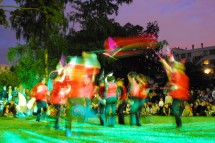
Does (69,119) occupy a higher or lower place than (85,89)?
lower

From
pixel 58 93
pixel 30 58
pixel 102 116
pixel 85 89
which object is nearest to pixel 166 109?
pixel 102 116

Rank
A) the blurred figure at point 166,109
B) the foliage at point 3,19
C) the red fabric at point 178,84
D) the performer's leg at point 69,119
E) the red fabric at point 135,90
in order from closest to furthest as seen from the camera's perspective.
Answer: the performer's leg at point 69,119
the red fabric at point 178,84
the red fabric at point 135,90
the foliage at point 3,19
the blurred figure at point 166,109

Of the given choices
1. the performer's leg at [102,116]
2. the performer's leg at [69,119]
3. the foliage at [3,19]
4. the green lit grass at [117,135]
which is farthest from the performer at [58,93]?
the foliage at [3,19]

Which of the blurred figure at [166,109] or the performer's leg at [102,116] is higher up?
the blurred figure at [166,109]

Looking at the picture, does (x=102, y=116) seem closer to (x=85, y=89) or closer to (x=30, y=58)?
(x=85, y=89)

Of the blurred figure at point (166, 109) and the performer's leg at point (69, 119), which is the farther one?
the blurred figure at point (166, 109)

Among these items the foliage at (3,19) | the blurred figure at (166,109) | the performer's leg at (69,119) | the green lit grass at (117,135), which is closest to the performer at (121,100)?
the green lit grass at (117,135)

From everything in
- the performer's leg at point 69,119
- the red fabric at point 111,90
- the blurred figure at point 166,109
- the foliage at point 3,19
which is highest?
the foliage at point 3,19

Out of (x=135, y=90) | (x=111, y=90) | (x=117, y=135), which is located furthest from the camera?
(x=135, y=90)

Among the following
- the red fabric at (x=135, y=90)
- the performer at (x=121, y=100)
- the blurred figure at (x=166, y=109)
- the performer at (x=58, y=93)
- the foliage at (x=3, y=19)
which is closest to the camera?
the performer at (x=58, y=93)

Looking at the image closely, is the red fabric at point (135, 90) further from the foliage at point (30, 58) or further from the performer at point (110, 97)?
the foliage at point (30, 58)

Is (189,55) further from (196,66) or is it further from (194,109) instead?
(194,109)

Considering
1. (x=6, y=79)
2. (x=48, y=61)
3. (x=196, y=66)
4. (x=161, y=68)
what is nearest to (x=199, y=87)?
(x=196, y=66)

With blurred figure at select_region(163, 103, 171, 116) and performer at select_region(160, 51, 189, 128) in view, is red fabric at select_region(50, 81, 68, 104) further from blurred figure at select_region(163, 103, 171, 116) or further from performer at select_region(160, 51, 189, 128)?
blurred figure at select_region(163, 103, 171, 116)
